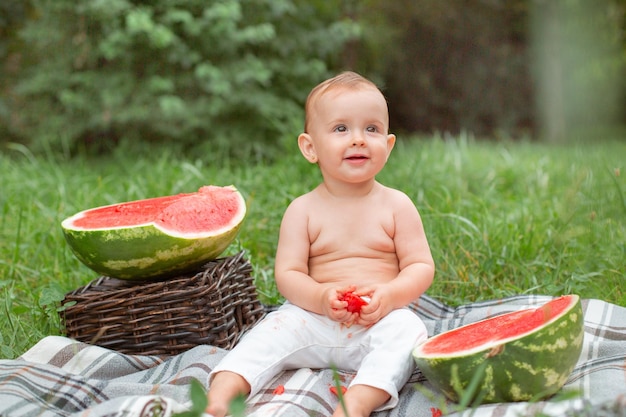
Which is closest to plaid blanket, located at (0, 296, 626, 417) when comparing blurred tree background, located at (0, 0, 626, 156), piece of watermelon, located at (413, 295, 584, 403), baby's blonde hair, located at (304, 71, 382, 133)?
piece of watermelon, located at (413, 295, 584, 403)

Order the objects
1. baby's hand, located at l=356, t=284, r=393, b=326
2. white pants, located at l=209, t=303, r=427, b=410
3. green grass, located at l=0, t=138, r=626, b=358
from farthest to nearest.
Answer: green grass, located at l=0, t=138, r=626, b=358, baby's hand, located at l=356, t=284, r=393, b=326, white pants, located at l=209, t=303, r=427, b=410

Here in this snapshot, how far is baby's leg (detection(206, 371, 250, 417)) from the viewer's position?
2219mm

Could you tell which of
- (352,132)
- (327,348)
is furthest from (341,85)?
(327,348)

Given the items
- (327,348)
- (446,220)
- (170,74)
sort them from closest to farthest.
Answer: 1. (327,348)
2. (446,220)
3. (170,74)

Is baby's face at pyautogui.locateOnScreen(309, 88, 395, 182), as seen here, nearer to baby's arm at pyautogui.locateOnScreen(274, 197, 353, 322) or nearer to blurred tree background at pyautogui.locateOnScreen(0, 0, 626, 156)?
baby's arm at pyautogui.locateOnScreen(274, 197, 353, 322)

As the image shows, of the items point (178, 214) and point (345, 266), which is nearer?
point (345, 266)

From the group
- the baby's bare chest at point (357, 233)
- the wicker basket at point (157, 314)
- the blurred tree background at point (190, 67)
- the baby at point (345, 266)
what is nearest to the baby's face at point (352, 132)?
the baby at point (345, 266)

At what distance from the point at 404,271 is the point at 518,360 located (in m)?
0.70

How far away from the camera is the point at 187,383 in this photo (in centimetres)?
248

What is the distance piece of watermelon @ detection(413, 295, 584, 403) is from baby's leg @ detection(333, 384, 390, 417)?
18 cm

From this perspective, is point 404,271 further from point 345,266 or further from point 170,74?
point 170,74

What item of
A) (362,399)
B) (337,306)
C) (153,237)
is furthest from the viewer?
(153,237)

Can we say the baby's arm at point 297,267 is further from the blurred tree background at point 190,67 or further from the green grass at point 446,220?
the blurred tree background at point 190,67

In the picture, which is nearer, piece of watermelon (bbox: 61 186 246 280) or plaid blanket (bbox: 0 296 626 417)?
plaid blanket (bbox: 0 296 626 417)
